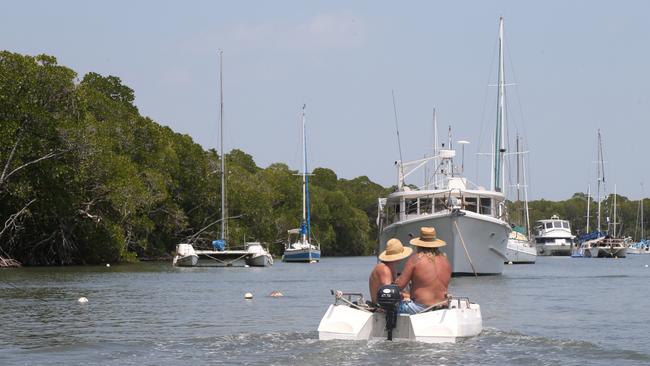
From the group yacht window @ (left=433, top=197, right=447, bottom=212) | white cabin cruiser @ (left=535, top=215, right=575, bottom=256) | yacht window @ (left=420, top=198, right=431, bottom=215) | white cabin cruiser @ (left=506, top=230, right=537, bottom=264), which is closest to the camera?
yacht window @ (left=433, top=197, right=447, bottom=212)

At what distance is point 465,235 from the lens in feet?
163

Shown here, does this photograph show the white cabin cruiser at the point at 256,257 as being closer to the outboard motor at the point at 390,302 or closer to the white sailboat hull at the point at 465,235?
the white sailboat hull at the point at 465,235

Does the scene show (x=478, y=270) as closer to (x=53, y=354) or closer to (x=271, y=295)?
(x=271, y=295)

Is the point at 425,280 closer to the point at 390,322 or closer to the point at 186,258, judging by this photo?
the point at 390,322

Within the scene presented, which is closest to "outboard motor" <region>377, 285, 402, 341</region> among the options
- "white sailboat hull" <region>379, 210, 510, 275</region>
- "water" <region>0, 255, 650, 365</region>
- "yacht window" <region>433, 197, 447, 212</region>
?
"water" <region>0, 255, 650, 365</region>

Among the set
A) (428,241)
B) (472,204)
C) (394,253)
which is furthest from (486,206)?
(394,253)

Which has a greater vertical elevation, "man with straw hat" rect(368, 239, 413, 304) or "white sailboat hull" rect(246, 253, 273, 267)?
"white sailboat hull" rect(246, 253, 273, 267)

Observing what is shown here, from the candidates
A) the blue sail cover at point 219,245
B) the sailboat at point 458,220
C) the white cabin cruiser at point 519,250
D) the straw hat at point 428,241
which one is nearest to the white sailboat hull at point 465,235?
the sailboat at point 458,220

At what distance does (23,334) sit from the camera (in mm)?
24219

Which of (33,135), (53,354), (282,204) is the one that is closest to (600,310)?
(53,354)

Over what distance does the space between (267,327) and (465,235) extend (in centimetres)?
2423

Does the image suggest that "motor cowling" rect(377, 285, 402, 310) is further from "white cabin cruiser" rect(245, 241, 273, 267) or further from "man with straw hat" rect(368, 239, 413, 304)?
"white cabin cruiser" rect(245, 241, 273, 267)

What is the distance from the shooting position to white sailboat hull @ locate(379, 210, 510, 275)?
48.9 m

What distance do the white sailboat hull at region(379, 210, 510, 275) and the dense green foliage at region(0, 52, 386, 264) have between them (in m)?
22.9
